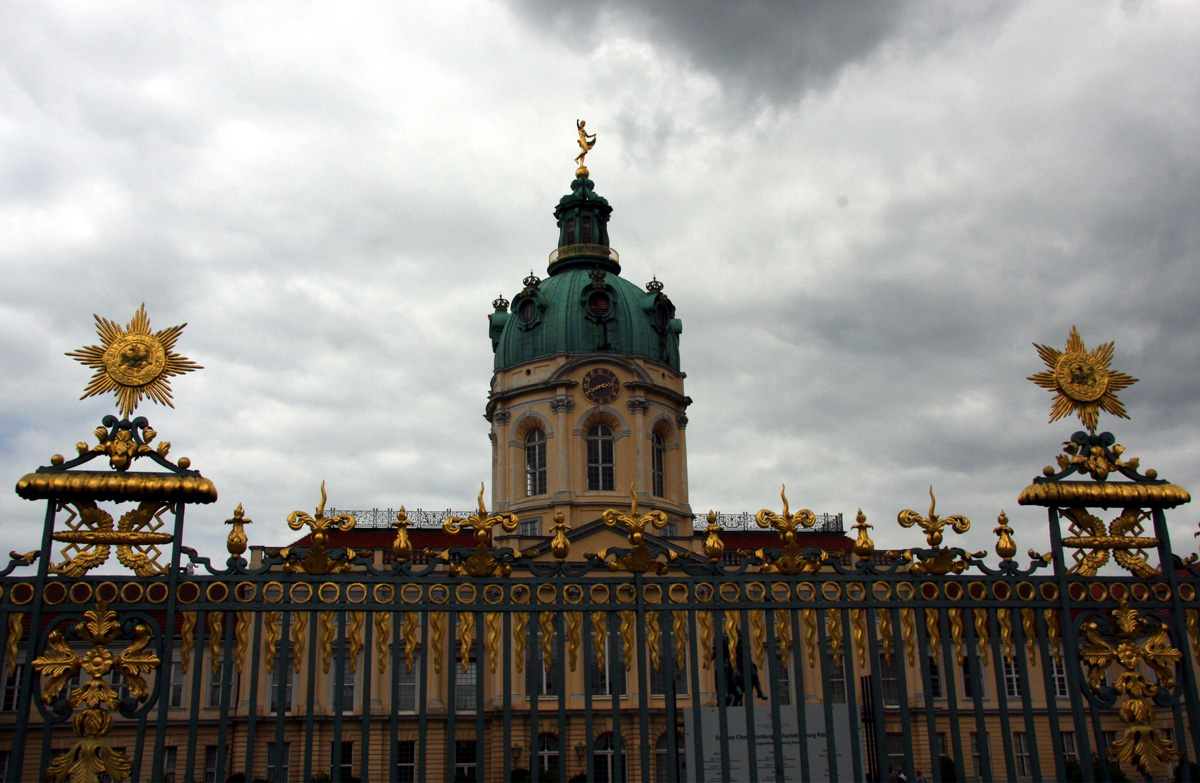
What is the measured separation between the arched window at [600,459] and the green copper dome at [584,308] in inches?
135

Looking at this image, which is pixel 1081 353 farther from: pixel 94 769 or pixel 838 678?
pixel 838 678

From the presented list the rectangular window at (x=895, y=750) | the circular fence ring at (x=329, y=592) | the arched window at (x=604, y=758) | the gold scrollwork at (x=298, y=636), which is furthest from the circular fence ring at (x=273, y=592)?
the rectangular window at (x=895, y=750)

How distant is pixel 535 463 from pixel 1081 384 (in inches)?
1235

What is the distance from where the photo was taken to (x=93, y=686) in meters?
11.2

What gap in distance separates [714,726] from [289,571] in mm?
5351

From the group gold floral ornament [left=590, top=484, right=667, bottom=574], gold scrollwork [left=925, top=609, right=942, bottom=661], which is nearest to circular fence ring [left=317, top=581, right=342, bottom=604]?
gold floral ornament [left=590, top=484, right=667, bottom=574]

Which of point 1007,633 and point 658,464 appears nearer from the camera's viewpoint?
point 1007,633

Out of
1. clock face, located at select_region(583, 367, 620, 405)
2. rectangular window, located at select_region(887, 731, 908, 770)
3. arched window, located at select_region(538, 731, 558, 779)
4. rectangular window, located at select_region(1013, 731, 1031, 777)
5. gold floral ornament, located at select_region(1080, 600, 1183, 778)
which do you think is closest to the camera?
gold floral ornament, located at select_region(1080, 600, 1183, 778)

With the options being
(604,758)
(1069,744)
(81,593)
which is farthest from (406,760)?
(81,593)

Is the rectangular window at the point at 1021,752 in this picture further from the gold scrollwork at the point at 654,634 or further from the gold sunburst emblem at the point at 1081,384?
the gold scrollwork at the point at 654,634

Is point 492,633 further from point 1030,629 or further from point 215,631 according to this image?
point 1030,629

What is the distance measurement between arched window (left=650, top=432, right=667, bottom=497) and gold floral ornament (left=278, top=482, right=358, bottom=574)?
30753mm

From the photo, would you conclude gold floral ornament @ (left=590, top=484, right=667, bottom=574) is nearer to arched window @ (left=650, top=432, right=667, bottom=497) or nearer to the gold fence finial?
the gold fence finial

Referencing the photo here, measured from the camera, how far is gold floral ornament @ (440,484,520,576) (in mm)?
11945
